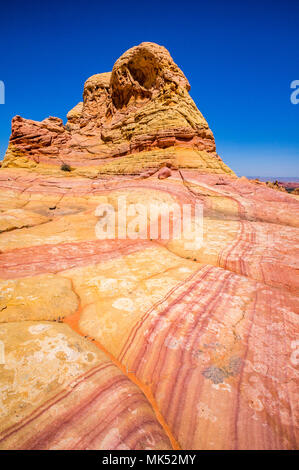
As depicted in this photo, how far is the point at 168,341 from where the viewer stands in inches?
98.6

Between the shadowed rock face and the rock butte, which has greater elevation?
the shadowed rock face

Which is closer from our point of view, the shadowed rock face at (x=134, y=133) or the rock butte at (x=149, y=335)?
the rock butte at (x=149, y=335)

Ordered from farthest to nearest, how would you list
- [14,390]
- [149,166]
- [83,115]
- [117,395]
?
1. [83,115]
2. [149,166]
3. [117,395]
4. [14,390]

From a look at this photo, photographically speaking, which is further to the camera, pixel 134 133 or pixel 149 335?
pixel 134 133

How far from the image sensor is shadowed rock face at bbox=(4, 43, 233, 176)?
11961 millimetres

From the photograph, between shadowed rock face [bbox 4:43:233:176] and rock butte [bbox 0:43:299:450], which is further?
shadowed rock face [bbox 4:43:233:176]

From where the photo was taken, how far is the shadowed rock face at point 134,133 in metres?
12.0

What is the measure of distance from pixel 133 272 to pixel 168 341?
1727mm

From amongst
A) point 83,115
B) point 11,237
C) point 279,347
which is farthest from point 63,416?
point 83,115

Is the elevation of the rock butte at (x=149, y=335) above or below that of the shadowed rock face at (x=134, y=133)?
below

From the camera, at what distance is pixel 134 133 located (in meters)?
13.7

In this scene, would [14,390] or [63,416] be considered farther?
[14,390]
